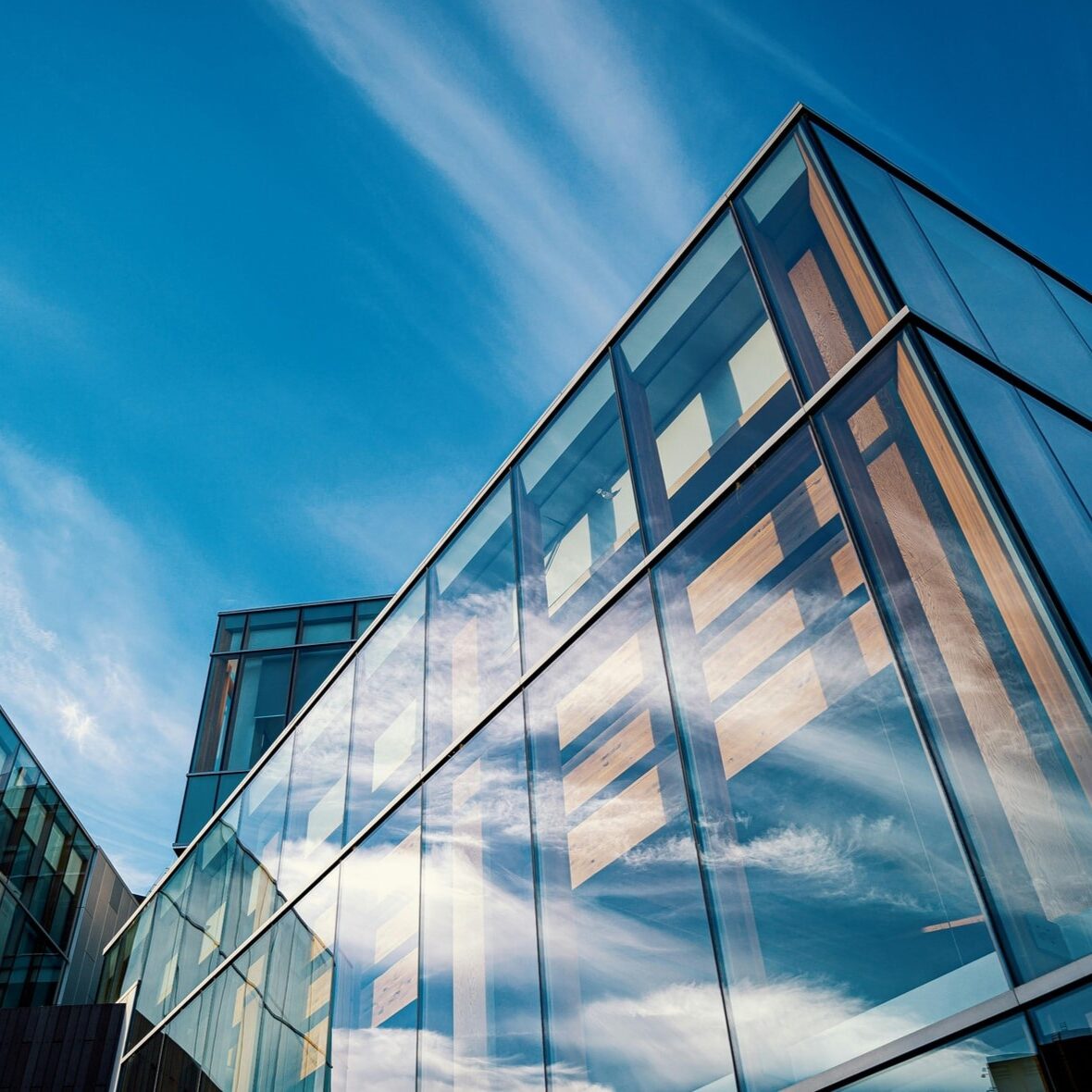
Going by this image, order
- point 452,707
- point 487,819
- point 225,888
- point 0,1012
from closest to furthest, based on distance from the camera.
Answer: point 487,819
point 452,707
point 225,888
point 0,1012

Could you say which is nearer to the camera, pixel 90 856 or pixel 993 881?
pixel 993 881

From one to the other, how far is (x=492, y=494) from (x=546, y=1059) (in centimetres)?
597

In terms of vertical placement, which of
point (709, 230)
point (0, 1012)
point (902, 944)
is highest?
point (709, 230)

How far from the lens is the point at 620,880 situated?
728 centimetres

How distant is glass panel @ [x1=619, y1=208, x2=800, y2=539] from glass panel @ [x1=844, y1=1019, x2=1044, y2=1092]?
4105 mm

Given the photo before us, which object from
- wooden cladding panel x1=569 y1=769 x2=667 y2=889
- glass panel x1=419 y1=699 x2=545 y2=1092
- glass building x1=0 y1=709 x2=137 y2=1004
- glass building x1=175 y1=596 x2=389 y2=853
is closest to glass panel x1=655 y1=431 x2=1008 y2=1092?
wooden cladding panel x1=569 y1=769 x2=667 y2=889

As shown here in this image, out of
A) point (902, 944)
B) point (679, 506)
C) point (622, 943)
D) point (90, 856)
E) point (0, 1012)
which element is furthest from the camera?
point (90, 856)

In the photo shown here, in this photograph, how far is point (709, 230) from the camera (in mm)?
8977

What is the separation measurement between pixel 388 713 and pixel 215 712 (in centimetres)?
1639

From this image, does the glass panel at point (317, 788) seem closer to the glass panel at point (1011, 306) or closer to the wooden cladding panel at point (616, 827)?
the wooden cladding panel at point (616, 827)

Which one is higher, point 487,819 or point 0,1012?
point 0,1012

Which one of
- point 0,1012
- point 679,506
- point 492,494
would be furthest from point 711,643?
point 0,1012

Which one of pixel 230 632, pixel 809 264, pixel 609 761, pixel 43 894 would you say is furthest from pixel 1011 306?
pixel 230 632

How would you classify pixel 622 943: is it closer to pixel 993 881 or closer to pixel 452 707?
pixel 993 881
